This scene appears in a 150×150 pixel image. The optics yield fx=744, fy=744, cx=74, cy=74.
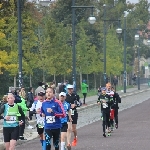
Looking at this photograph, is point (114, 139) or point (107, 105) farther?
point (107, 105)

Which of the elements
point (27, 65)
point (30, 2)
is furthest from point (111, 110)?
point (30, 2)

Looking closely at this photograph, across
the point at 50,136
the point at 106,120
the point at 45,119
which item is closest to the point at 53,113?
the point at 45,119

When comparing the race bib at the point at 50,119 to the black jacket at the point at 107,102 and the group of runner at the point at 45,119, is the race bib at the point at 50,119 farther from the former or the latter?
the black jacket at the point at 107,102

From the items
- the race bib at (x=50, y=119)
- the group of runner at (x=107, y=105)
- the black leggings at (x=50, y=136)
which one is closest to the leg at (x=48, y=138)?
the black leggings at (x=50, y=136)

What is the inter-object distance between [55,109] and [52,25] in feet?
140

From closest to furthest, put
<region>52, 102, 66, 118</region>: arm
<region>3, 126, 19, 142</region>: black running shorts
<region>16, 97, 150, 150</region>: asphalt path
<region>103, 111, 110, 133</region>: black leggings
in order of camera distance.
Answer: <region>52, 102, 66, 118</region>: arm, <region>3, 126, 19, 142</region>: black running shorts, <region>16, 97, 150, 150</region>: asphalt path, <region>103, 111, 110, 133</region>: black leggings

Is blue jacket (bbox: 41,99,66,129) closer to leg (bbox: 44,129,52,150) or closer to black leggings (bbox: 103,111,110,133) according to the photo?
→ leg (bbox: 44,129,52,150)

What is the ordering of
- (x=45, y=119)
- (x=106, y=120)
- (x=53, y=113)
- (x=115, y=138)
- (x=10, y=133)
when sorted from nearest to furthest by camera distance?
(x=53, y=113), (x=45, y=119), (x=10, y=133), (x=115, y=138), (x=106, y=120)

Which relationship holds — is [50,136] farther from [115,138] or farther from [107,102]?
[107,102]

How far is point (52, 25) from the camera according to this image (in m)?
58.4

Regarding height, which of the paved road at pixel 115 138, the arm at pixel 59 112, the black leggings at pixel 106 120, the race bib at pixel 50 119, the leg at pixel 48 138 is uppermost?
the arm at pixel 59 112

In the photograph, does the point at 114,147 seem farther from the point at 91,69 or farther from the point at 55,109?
the point at 91,69

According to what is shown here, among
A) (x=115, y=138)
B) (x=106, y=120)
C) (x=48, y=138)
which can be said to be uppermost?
(x=48, y=138)

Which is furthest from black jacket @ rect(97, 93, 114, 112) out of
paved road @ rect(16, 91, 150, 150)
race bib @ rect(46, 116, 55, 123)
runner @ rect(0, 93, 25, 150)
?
race bib @ rect(46, 116, 55, 123)
